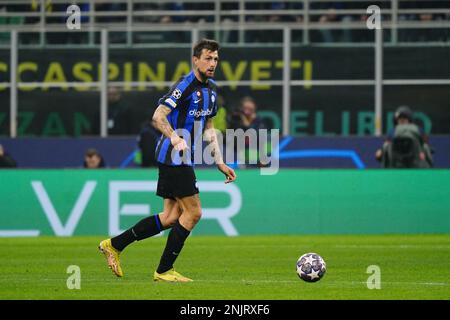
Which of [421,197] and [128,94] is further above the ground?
[128,94]

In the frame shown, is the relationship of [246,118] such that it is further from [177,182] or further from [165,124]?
[165,124]

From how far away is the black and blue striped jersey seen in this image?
11.7 meters

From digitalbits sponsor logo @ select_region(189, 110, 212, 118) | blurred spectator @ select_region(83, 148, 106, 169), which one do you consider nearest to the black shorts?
digitalbits sponsor logo @ select_region(189, 110, 212, 118)

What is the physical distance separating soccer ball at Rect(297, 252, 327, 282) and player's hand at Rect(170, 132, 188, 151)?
1626 millimetres

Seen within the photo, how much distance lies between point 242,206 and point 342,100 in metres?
5.02

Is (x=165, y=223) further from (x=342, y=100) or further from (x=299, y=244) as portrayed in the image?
(x=342, y=100)

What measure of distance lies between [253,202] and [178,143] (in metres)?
8.49

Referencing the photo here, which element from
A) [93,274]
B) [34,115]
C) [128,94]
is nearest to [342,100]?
[128,94]

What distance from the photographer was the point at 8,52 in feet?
76.3

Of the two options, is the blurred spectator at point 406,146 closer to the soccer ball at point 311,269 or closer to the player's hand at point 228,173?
the player's hand at point 228,173

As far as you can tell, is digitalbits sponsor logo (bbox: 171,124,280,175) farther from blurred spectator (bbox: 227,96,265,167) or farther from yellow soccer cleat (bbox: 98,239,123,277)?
yellow soccer cleat (bbox: 98,239,123,277)

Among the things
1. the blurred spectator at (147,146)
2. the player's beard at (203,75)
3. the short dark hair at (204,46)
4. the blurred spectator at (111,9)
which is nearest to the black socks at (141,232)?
the player's beard at (203,75)

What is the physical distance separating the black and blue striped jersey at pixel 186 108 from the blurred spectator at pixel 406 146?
9.44 meters

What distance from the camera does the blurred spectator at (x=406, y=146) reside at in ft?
68.2
